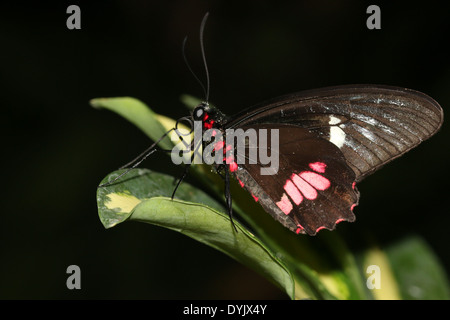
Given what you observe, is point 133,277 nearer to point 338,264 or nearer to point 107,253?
point 107,253

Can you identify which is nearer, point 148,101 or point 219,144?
point 219,144

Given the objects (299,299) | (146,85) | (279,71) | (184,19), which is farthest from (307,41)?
(299,299)

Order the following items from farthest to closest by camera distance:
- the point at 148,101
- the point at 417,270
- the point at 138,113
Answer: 1. the point at 148,101
2. the point at 417,270
3. the point at 138,113

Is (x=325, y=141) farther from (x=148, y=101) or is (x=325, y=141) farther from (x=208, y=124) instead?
(x=148, y=101)

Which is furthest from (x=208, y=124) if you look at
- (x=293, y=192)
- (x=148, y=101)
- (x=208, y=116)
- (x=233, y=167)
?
(x=148, y=101)

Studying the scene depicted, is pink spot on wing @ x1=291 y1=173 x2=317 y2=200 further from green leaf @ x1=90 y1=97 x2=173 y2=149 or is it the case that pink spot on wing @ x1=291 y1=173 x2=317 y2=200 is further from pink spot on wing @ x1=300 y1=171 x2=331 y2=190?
green leaf @ x1=90 y1=97 x2=173 y2=149

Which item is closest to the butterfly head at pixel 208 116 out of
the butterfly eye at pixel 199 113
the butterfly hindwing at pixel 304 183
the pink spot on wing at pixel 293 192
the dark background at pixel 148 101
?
the butterfly eye at pixel 199 113

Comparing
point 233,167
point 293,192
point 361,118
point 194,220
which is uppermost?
point 361,118

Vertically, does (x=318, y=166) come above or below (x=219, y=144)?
below
